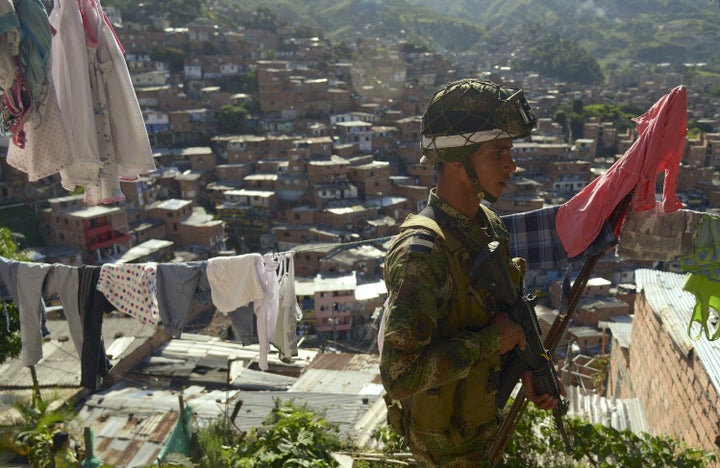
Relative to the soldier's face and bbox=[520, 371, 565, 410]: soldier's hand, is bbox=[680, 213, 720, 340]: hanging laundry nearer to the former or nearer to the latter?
bbox=[520, 371, 565, 410]: soldier's hand

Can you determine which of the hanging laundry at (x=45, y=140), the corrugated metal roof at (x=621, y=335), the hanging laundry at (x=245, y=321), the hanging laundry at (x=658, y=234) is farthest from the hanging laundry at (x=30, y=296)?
the corrugated metal roof at (x=621, y=335)

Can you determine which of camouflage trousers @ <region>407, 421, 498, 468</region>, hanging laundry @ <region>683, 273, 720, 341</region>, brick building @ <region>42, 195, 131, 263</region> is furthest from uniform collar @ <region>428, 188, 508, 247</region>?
brick building @ <region>42, 195, 131, 263</region>

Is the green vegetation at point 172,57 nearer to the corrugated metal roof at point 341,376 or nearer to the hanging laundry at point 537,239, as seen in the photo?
the corrugated metal roof at point 341,376

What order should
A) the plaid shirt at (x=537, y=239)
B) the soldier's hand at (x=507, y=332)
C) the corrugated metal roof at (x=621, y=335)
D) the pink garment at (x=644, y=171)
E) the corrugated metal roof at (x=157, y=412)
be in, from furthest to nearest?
the corrugated metal roof at (x=621, y=335) < the corrugated metal roof at (x=157, y=412) < the plaid shirt at (x=537, y=239) < the pink garment at (x=644, y=171) < the soldier's hand at (x=507, y=332)

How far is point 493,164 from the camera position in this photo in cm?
189

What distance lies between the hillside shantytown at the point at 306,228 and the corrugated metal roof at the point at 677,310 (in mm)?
19

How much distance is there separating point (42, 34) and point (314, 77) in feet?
143

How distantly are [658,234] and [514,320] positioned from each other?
1.60m

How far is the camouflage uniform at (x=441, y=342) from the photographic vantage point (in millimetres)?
1701

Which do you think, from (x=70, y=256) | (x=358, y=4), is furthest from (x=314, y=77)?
(x=358, y=4)

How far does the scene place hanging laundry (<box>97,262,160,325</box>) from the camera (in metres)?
4.84

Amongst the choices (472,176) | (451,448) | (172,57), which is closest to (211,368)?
(451,448)

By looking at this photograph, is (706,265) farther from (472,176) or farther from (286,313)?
(286,313)

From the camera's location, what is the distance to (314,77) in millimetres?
44688
